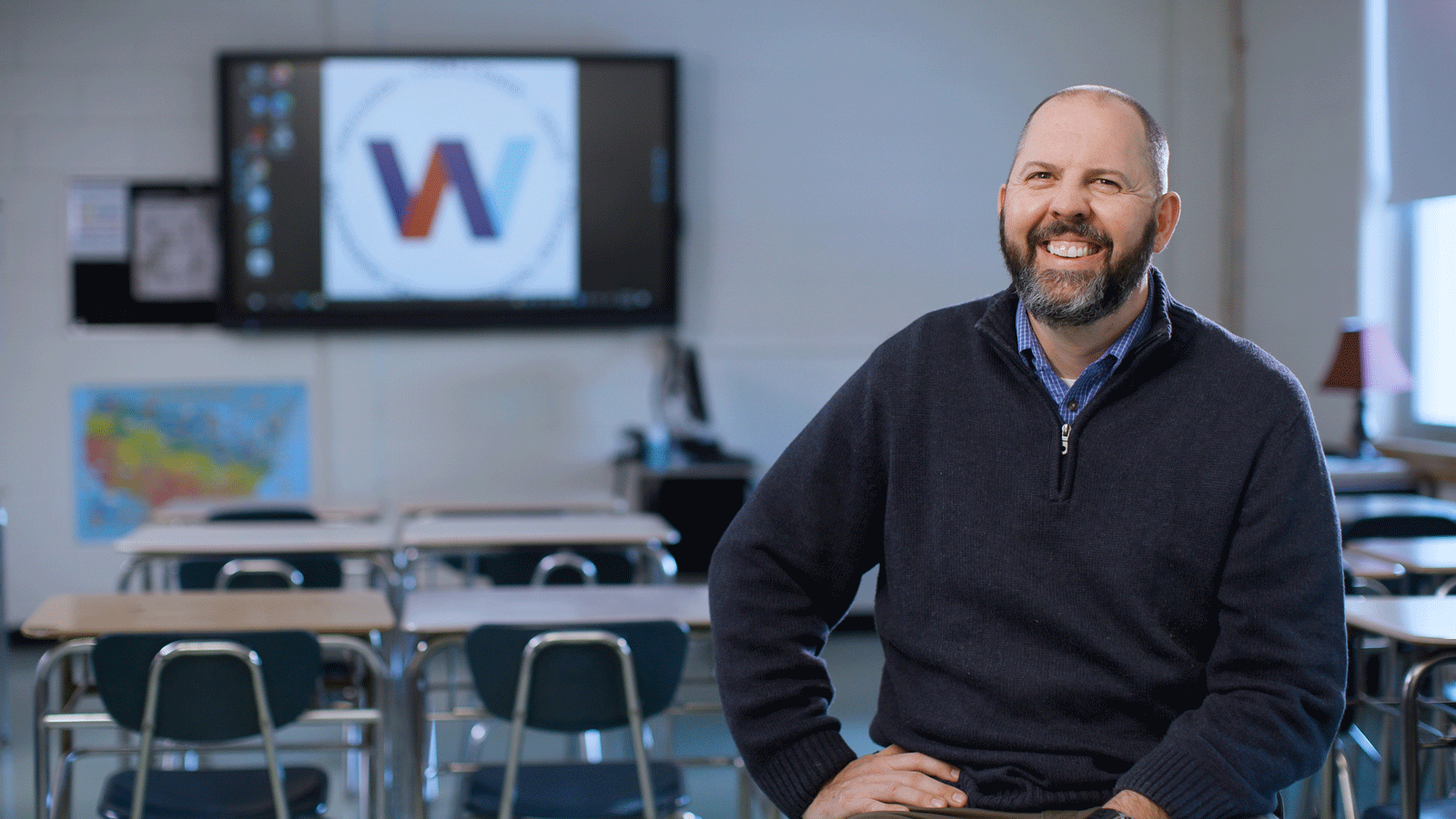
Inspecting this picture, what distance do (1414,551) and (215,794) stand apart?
2.74 metres

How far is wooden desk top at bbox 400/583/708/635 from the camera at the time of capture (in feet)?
8.21

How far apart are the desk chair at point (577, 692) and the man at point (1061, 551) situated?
930 millimetres

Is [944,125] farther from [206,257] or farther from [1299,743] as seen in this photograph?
[1299,743]

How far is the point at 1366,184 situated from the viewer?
466 centimetres

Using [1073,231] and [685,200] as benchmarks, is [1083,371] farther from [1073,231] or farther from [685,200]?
[685,200]

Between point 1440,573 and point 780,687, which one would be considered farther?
point 1440,573

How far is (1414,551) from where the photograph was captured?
304 cm

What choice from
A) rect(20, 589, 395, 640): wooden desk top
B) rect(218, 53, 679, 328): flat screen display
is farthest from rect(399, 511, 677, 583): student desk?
rect(218, 53, 679, 328): flat screen display

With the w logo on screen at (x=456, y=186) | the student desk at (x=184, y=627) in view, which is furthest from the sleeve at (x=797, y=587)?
the w logo on screen at (x=456, y=186)

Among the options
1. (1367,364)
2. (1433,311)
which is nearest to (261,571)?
(1367,364)

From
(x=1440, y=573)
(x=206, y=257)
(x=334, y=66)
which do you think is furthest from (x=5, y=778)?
(x=1440, y=573)

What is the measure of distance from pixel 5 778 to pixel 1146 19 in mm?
5230

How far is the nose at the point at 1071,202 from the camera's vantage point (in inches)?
52.7

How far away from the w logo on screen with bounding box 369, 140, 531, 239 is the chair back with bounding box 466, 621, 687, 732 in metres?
→ 3.23
